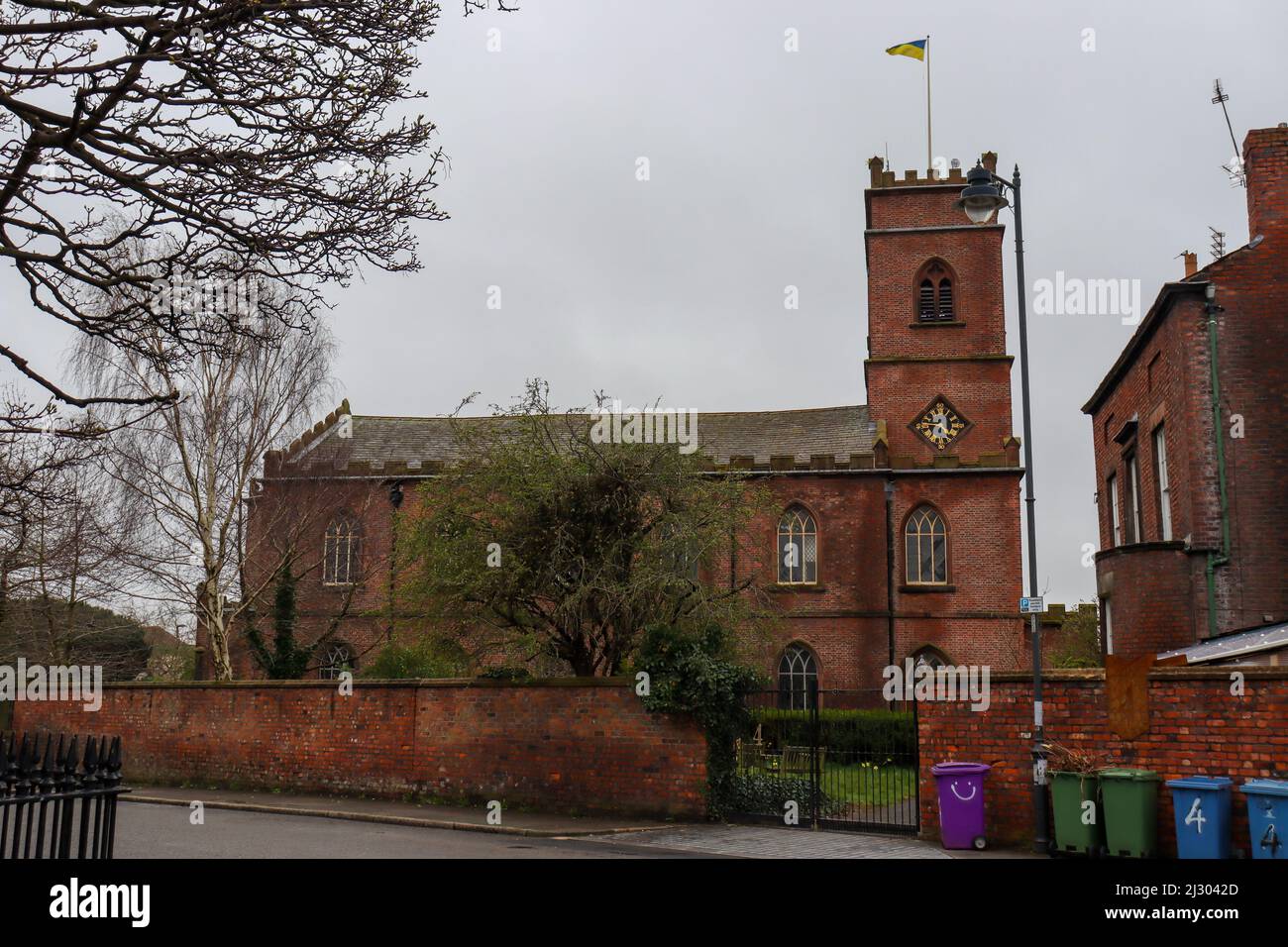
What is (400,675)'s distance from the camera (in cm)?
2428

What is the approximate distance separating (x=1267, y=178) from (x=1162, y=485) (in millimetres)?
6129

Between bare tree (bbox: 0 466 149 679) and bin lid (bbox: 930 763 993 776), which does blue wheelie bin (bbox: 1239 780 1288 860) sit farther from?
bare tree (bbox: 0 466 149 679)

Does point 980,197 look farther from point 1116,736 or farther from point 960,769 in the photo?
point 960,769

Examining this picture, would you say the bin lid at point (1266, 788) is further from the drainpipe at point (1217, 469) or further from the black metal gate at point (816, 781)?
the drainpipe at point (1217, 469)

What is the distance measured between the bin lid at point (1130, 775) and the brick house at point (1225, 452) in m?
6.50

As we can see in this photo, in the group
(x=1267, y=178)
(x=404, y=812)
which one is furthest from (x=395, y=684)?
(x=1267, y=178)

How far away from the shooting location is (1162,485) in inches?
883

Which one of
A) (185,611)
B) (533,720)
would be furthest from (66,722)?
(533,720)

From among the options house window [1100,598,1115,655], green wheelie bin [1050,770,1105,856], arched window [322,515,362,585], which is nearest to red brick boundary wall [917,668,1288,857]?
green wheelie bin [1050,770,1105,856]

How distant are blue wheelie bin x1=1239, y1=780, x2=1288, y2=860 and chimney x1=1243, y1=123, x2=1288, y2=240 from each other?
40.7 feet

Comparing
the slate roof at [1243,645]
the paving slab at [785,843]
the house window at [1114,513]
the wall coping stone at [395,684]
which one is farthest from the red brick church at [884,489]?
the paving slab at [785,843]

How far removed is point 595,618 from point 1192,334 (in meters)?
11.9

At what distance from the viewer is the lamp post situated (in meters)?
13.7
